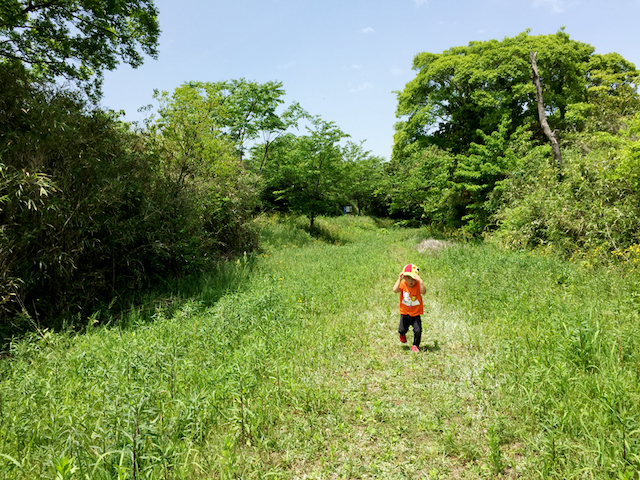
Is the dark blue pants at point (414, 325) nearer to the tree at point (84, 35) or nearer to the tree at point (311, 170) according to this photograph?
the tree at point (84, 35)

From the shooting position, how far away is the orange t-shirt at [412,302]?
4707 millimetres

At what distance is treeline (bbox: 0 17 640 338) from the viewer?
571 centimetres

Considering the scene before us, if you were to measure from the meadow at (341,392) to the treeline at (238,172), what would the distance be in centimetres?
167

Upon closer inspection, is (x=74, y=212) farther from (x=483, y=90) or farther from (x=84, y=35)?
(x=483, y=90)

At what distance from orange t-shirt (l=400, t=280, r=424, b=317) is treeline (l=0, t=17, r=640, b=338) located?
219 inches

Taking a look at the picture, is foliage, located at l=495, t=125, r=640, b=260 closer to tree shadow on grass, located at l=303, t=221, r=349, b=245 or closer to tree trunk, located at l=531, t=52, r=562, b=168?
tree trunk, located at l=531, t=52, r=562, b=168

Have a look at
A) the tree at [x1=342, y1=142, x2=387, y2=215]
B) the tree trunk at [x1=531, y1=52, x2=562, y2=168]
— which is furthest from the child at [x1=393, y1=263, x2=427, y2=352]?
the tree at [x1=342, y1=142, x2=387, y2=215]

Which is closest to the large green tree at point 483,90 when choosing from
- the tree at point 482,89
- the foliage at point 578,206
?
the tree at point 482,89

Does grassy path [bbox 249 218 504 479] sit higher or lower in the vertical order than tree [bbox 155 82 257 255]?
lower

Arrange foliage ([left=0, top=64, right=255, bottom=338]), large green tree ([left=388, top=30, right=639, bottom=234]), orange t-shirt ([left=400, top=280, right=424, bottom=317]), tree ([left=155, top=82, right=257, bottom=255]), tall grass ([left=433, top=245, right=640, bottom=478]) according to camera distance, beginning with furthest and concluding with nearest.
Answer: large green tree ([left=388, top=30, right=639, bottom=234])
tree ([left=155, top=82, right=257, bottom=255])
foliage ([left=0, top=64, right=255, bottom=338])
orange t-shirt ([left=400, top=280, right=424, bottom=317])
tall grass ([left=433, top=245, right=640, bottom=478])

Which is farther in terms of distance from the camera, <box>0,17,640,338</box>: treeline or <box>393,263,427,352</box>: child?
→ <box>0,17,640,338</box>: treeline

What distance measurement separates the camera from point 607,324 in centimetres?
407

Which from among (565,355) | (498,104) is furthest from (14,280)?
(498,104)

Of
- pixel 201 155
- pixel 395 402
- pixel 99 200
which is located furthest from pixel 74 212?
pixel 395 402
